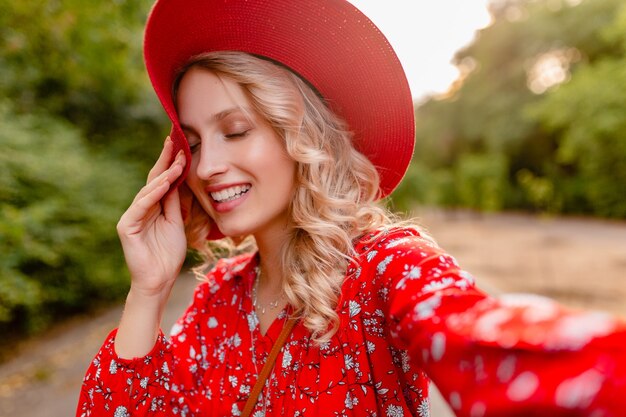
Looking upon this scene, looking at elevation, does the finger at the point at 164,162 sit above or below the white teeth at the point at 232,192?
Result: above

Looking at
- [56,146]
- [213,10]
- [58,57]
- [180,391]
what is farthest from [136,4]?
[180,391]

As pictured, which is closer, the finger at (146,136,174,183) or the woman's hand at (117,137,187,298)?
the woman's hand at (117,137,187,298)

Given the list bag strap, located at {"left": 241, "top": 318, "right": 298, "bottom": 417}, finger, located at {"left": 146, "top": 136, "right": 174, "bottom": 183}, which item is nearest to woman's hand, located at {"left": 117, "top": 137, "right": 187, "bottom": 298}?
finger, located at {"left": 146, "top": 136, "right": 174, "bottom": 183}

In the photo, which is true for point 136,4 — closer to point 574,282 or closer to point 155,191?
point 155,191

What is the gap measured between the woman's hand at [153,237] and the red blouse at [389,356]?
0.21m

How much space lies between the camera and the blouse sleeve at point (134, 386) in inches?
56.9

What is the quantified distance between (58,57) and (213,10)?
24.5 feet

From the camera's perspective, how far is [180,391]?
5.30 feet

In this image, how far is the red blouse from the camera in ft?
2.32

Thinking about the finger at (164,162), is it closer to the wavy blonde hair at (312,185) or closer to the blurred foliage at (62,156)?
the wavy blonde hair at (312,185)

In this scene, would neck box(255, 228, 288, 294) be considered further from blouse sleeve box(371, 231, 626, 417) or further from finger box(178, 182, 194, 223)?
blouse sleeve box(371, 231, 626, 417)

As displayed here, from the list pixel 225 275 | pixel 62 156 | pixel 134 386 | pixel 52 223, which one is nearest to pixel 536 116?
pixel 62 156

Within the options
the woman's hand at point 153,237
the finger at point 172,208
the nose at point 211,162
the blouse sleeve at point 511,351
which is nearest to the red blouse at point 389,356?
the blouse sleeve at point 511,351

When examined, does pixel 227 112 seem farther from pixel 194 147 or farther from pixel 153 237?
pixel 153 237
